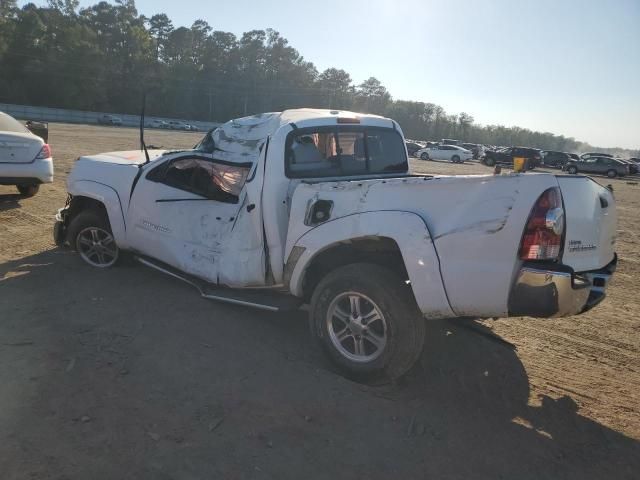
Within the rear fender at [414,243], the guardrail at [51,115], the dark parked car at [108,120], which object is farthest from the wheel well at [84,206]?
the dark parked car at [108,120]

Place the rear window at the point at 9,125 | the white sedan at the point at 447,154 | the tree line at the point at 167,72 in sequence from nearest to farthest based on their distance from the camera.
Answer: the rear window at the point at 9,125
the white sedan at the point at 447,154
the tree line at the point at 167,72

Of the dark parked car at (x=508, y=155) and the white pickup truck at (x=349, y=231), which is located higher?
the dark parked car at (x=508, y=155)

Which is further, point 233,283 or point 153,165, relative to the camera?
point 153,165

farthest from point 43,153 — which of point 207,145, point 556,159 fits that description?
point 556,159

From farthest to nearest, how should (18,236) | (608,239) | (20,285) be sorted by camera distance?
(18,236)
(20,285)
(608,239)

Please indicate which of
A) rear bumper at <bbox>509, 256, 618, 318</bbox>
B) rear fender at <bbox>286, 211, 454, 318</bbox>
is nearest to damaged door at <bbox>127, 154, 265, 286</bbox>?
rear fender at <bbox>286, 211, 454, 318</bbox>

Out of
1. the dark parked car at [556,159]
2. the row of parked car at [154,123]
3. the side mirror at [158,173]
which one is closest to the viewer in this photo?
the side mirror at [158,173]

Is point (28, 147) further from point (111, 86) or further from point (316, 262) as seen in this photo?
point (111, 86)

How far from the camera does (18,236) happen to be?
6941mm

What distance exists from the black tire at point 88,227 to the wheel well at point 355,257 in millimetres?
2807

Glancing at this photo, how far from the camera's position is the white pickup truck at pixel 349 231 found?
9.51ft

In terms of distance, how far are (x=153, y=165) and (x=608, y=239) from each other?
427cm

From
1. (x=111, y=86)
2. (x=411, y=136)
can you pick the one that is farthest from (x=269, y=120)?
(x=411, y=136)

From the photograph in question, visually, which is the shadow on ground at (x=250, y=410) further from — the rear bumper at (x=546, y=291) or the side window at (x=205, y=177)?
the side window at (x=205, y=177)
